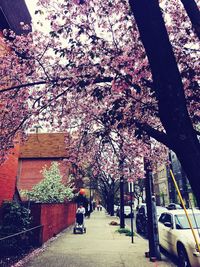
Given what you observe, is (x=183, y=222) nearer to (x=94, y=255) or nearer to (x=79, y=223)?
(x=94, y=255)

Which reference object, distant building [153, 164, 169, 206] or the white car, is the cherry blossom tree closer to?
the white car

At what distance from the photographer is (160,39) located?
12.5 feet

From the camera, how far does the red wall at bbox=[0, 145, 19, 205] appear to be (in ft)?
37.3

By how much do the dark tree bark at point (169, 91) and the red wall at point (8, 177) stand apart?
28.3 feet

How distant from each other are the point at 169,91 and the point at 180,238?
5845 millimetres

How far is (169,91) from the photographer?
3633mm

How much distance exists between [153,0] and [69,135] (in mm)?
9802

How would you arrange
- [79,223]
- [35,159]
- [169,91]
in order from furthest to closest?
[35,159], [79,223], [169,91]

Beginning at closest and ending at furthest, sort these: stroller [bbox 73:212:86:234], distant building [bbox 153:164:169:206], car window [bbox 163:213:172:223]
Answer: car window [bbox 163:213:172:223], stroller [bbox 73:212:86:234], distant building [bbox 153:164:169:206]

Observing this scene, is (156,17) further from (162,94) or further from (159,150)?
(159,150)

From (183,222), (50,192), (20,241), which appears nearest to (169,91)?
(183,222)

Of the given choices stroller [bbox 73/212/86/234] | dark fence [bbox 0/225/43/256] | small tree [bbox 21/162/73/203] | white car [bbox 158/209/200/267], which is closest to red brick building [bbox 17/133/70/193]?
small tree [bbox 21/162/73/203]

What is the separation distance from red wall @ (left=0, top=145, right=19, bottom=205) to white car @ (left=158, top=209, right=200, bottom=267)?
6637mm

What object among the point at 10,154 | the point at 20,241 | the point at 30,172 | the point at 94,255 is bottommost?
the point at 94,255
